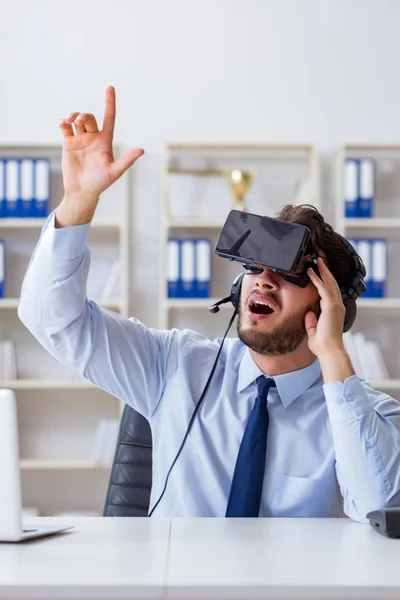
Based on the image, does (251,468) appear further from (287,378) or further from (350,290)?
(350,290)

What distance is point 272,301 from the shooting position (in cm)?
176

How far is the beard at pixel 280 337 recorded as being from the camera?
173 centimetres

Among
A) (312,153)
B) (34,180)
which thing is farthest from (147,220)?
(312,153)

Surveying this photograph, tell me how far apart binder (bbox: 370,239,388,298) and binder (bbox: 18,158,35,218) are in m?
1.64

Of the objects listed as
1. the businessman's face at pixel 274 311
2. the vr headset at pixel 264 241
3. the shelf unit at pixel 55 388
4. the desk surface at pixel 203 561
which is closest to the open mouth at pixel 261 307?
the businessman's face at pixel 274 311

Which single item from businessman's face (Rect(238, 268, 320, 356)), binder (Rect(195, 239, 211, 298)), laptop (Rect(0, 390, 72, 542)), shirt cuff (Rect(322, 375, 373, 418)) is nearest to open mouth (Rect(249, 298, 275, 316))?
businessman's face (Rect(238, 268, 320, 356))

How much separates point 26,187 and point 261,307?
101 inches

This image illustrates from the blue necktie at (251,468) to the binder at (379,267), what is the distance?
250cm

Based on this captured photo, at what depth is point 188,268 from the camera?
4.07m

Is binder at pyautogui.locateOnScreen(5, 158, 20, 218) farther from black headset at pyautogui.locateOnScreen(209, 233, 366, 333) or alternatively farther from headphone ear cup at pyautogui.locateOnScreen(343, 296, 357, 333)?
headphone ear cup at pyautogui.locateOnScreen(343, 296, 357, 333)

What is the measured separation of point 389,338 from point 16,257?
1936 millimetres

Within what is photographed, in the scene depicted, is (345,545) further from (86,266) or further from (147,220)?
(147,220)

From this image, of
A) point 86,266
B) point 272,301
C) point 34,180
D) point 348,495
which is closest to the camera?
point 348,495

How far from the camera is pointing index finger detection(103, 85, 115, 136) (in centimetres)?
164
